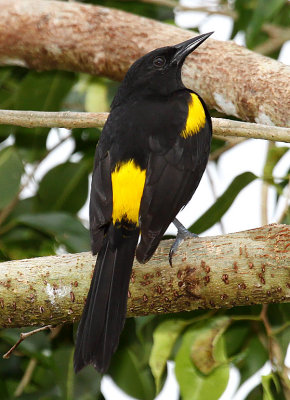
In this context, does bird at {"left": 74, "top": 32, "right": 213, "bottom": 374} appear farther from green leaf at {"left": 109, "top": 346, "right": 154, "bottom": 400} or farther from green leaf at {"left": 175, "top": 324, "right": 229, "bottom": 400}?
green leaf at {"left": 109, "top": 346, "right": 154, "bottom": 400}

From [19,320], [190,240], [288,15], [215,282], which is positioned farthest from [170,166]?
[288,15]

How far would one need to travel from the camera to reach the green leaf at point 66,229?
12.4 feet

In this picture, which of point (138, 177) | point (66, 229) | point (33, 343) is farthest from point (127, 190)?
point (33, 343)

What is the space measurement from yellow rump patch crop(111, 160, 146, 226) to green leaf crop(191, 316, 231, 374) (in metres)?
0.62

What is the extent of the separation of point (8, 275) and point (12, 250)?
1.45 m

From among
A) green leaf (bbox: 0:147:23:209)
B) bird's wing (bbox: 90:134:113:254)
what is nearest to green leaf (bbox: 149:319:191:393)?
bird's wing (bbox: 90:134:113:254)

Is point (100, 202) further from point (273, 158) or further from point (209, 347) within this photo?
point (273, 158)

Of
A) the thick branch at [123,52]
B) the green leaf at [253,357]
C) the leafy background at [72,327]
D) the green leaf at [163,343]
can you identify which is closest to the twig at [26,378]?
the leafy background at [72,327]

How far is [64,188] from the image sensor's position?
15.0 ft

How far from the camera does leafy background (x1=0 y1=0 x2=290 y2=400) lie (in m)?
3.40

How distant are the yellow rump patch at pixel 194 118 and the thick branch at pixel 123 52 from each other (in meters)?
0.24

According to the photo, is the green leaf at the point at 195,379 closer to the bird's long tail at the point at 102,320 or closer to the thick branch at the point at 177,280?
the thick branch at the point at 177,280

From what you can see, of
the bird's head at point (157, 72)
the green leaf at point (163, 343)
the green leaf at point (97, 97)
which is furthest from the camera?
the green leaf at point (97, 97)

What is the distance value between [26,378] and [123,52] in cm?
188
